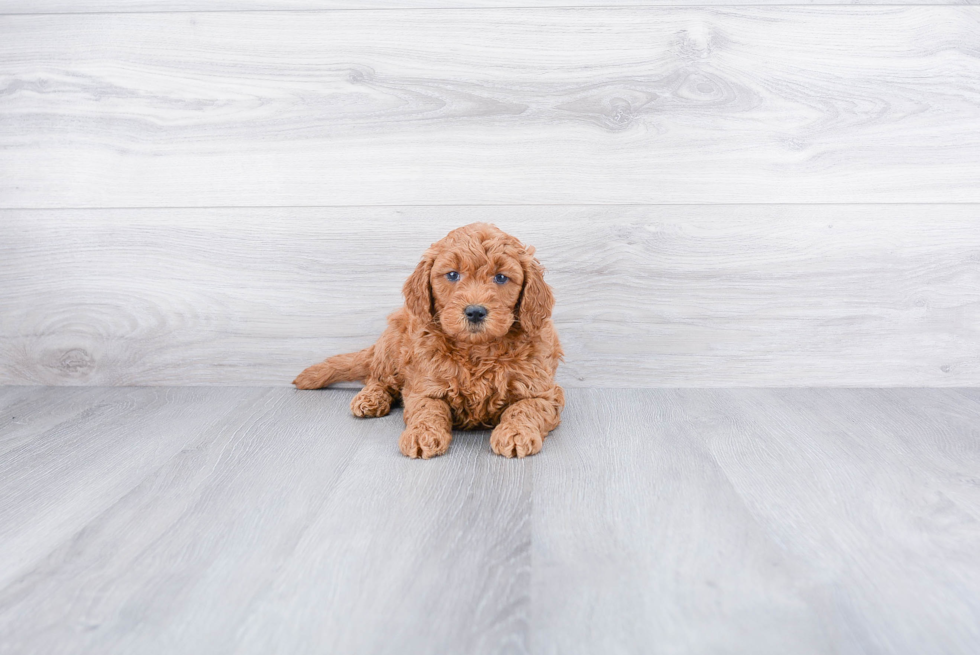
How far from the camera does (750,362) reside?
2146 mm

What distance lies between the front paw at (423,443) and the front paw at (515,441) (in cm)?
12

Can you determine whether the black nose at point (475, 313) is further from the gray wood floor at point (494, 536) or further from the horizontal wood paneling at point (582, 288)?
the horizontal wood paneling at point (582, 288)

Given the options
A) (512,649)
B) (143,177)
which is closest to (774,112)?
(512,649)

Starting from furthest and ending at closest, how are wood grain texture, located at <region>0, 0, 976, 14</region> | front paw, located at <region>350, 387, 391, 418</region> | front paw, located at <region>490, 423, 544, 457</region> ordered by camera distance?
1. wood grain texture, located at <region>0, 0, 976, 14</region>
2. front paw, located at <region>350, 387, 391, 418</region>
3. front paw, located at <region>490, 423, 544, 457</region>

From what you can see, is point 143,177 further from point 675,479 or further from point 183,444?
point 675,479

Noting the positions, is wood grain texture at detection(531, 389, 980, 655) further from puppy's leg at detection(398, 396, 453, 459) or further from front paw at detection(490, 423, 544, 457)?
puppy's leg at detection(398, 396, 453, 459)

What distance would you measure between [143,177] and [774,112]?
6.26 ft

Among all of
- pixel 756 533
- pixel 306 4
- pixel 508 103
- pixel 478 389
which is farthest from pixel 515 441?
pixel 306 4

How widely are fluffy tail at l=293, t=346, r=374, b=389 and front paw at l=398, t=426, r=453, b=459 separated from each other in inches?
19.3

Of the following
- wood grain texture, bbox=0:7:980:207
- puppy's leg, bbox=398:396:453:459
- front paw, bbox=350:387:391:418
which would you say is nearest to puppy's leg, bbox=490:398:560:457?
puppy's leg, bbox=398:396:453:459

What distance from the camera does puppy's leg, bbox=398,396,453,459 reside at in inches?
61.0

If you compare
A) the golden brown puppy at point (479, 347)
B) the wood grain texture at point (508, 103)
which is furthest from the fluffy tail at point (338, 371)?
the wood grain texture at point (508, 103)

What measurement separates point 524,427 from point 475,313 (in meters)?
0.28

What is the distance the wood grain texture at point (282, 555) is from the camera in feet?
3.04
